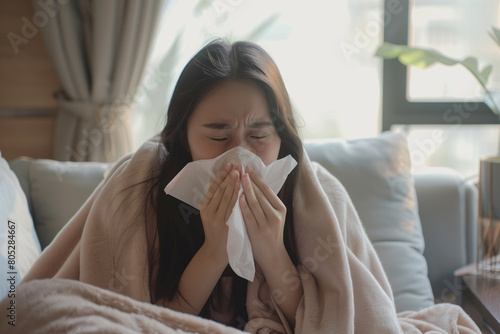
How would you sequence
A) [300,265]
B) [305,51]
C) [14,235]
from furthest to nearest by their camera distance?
[305,51]
[14,235]
[300,265]

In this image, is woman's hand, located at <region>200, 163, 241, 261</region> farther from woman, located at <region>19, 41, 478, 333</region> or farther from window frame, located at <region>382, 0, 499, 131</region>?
window frame, located at <region>382, 0, 499, 131</region>

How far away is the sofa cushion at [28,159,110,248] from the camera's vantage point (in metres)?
1.69

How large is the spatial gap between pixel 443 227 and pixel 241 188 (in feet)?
3.46

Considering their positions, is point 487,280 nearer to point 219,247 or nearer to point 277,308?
point 277,308

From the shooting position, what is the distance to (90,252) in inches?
47.3

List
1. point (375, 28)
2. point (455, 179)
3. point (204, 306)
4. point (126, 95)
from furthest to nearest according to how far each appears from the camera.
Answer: point (375, 28)
point (126, 95)
point (455, 179)
point (204, 306)

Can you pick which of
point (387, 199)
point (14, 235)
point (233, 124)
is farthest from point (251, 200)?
point (387, 199)

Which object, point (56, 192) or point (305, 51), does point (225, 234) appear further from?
point (305, 51)

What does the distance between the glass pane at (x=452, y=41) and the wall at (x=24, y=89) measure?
5.54 feet

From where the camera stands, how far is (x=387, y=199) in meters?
1.79

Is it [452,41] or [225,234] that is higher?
[452,41]

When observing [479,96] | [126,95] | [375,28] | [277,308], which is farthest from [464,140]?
[277,308]

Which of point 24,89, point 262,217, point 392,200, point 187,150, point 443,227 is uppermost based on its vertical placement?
point 24,89

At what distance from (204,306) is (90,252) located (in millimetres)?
303
